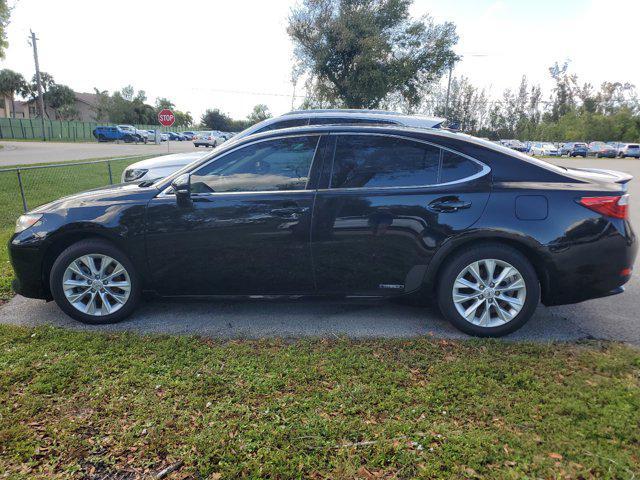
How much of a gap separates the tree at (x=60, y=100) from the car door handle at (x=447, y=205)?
80595 millimetres

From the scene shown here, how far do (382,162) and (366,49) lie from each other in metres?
22.5

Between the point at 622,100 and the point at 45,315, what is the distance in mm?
81832

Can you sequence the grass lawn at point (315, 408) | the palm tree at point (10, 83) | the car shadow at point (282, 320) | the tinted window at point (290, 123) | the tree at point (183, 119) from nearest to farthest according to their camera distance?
the grass lawn at point (315, 408) < the car shadow at point (282, 320) < the tinted window at point (290, 123) < the palm tree at point (10, 83) < the tree at point (183, 119)

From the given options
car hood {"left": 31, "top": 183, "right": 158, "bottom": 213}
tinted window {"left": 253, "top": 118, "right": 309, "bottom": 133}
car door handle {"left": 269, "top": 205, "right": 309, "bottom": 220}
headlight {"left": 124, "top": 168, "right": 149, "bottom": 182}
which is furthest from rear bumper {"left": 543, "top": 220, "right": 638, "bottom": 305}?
headlight {"left": 124, "top": 168, "right": 149, "bottom": 182}

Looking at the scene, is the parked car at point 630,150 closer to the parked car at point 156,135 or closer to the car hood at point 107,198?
the parked car at point 156,135

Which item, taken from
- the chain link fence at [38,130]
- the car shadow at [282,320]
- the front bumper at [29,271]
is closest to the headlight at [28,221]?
the front bumper at [29,271]

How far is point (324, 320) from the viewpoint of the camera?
4.28 meters

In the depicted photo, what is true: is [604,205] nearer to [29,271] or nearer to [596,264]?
[596,264]

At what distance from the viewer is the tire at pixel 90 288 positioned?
13.3ft

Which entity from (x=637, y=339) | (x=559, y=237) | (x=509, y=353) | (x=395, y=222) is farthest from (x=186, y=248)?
(x=637, y=339)

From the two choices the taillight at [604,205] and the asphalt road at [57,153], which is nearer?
the taillight at [604,205]

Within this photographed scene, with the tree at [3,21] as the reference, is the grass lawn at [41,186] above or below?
below

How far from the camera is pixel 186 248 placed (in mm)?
3992

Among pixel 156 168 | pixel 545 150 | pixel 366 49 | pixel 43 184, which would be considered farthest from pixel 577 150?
pixel 156 168
